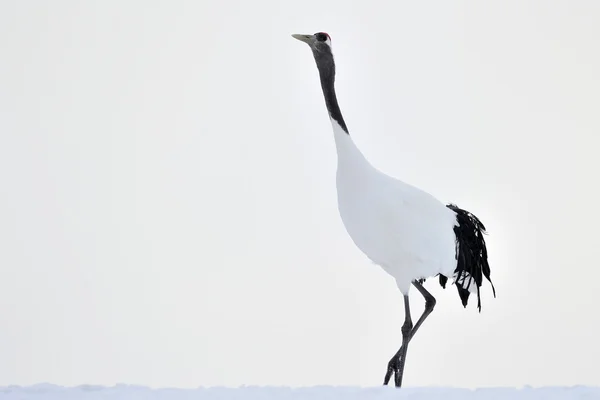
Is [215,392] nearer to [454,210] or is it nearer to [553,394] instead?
[553,394]

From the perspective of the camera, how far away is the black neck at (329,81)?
32.8 feet

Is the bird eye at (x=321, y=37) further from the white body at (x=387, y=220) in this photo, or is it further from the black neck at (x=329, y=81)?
the white body at (x=387, y=220)

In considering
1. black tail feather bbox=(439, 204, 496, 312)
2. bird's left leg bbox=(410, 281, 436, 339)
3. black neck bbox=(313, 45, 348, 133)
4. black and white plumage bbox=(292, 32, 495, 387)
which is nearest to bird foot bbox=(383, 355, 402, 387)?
black and white plumage bbox=(292, 32, 495, 387)

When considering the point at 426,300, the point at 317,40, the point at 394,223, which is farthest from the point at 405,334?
the point at 317,40

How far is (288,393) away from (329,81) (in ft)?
14.4

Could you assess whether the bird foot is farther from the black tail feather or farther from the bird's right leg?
the black tail feather

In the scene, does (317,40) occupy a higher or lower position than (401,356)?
higher

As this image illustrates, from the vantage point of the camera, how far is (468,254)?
1028 cm

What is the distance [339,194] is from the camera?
962 centimetres

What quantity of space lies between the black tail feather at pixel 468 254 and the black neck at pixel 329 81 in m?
1.70

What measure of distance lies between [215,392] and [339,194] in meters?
3.32

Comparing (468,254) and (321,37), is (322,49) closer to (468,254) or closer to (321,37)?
(321,37)

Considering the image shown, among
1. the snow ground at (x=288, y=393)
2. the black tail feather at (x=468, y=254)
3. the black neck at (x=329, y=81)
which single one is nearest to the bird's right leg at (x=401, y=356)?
the black tail feather at (x=468, y=254)

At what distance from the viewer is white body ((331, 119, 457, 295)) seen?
9.45 meters
